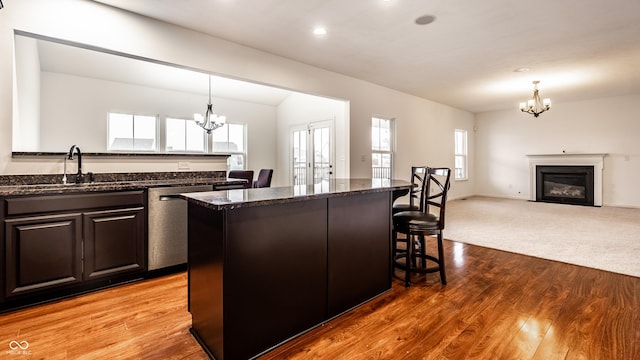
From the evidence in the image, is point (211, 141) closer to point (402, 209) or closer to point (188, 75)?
point (188, 75)

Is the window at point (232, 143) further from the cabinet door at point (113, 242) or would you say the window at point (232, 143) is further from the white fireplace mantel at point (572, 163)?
the white fireplace mantel at point (572, 163)

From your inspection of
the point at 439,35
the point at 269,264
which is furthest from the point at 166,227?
the point at 439,35

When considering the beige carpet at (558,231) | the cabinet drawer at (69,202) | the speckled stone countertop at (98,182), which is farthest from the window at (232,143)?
the beige carpet at (558,231)

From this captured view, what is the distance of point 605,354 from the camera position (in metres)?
1.76

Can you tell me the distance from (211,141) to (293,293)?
6239mm

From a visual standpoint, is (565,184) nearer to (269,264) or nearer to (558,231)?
(558,231)

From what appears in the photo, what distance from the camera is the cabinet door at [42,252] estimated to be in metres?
2.22

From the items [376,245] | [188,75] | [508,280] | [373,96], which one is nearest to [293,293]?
[376,245]

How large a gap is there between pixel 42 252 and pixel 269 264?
74.4 inches

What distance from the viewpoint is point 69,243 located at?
2.44m

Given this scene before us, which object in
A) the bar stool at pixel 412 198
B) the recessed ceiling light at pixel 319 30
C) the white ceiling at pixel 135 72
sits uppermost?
the white ceiling at pixel 135 72

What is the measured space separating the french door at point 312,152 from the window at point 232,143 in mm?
1296

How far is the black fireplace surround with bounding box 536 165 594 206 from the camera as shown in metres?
7.52

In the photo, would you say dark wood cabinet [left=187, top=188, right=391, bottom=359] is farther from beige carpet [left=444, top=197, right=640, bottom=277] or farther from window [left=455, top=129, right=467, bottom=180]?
window [left=455, top=129, right=467, bottom=180]
